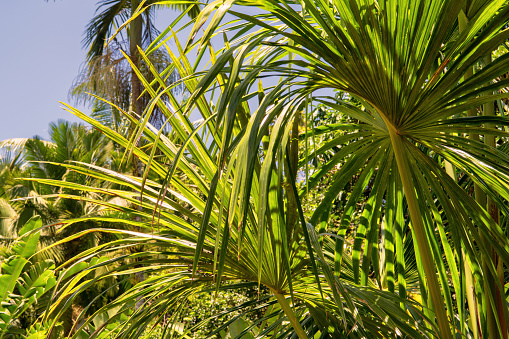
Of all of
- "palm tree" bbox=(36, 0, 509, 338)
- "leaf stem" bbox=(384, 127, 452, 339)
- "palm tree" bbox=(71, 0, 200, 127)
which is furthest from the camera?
"palm tree" bbox=(71, 0, 200, 127)

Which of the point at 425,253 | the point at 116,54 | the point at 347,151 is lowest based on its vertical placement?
the point at 425,253

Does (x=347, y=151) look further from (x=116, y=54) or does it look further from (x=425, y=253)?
(x=116, y=54)

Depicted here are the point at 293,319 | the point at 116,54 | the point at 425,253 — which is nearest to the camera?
the point at 425,253

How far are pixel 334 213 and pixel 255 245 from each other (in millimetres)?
2617

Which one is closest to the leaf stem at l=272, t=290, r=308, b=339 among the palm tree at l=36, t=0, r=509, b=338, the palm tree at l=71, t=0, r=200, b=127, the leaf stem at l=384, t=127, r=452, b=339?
Result: the palm tree at l=36, t=0, r=509, b=338

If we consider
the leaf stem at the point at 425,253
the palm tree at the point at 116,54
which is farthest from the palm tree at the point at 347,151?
the palm tree at the point at 116,54

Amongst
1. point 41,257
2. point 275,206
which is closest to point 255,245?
point 275,206

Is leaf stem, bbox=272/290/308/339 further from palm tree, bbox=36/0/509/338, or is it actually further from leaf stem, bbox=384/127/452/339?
leaf stem, bbox=384/127/452/339

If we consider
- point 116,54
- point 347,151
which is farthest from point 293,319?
point 116,54

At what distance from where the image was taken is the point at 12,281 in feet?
11.0

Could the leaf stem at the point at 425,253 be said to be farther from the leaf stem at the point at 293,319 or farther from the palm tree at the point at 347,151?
the leaf stem at the point at 293,319

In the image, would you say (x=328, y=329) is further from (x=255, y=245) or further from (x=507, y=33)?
(x=507, y=33)

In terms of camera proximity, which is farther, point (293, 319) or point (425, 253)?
point (293, 319)

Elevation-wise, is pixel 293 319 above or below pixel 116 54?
below
